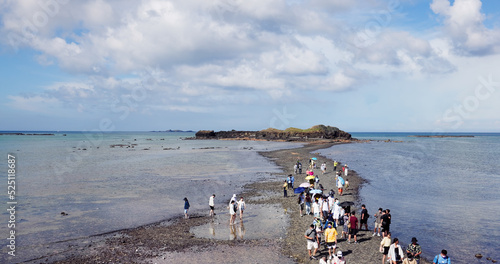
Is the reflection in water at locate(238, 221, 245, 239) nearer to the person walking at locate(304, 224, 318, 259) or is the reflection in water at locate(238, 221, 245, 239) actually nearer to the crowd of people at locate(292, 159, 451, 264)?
the crowd of people at locate(292, 159, 451, 264)

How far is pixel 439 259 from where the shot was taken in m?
12.0

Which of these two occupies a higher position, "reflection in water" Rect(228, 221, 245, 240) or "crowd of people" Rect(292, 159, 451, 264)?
"crowd of people" Rect(292, 159, 451, 264)

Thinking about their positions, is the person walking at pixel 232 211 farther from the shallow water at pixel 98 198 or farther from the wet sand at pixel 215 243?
the shallow water at pixel 98 198

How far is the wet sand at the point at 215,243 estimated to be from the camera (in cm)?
1503

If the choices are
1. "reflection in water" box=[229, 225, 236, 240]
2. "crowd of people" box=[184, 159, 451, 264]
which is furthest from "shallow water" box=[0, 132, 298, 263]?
"reflection in water" box=[229, 225, 236, 240]

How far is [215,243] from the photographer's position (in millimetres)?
17000

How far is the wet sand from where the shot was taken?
49.3 feet

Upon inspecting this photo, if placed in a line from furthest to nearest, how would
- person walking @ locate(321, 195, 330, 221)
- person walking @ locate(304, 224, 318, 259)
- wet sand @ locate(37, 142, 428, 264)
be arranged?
person walking @ locate(321, 195, 330, 221)
wet sand @ locate(37, 142, 428, 264)
person walking @ locate(304, 224, 318, 259)

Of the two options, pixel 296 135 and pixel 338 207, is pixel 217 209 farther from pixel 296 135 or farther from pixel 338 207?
pixel 296 135

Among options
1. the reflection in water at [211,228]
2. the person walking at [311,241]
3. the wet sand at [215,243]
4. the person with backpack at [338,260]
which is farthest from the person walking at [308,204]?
the person with backpack at [338,260]

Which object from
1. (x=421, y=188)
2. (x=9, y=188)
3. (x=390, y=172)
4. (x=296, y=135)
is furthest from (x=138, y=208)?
(x=296, y=135)

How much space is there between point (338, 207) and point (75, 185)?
3207 centimetres

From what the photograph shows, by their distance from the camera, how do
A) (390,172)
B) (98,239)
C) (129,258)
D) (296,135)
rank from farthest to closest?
(296,135), (390,172), (98,239), (129,258)

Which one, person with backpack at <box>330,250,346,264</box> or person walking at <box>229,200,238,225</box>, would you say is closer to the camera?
person with backpack at <box>330,250,346,264</box>
